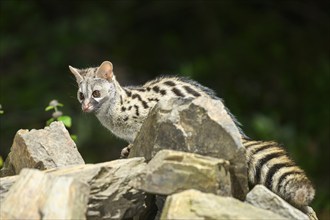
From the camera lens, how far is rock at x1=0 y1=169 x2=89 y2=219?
492cm

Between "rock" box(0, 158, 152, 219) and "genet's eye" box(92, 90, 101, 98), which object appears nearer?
"rock" box(0, 158, 152, 219)

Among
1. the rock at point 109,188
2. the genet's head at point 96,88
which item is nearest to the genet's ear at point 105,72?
the genet's head at point 96,88

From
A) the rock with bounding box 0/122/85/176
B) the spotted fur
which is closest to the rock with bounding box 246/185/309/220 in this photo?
the spotted fur

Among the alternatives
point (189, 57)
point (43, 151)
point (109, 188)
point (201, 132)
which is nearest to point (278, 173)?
point (201, 132)

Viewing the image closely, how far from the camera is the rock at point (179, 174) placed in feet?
16.9

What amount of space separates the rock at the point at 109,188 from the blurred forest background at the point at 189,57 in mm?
6877

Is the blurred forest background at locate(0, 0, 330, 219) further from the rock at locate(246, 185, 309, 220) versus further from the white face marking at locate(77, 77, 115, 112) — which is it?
the rock at locate(246, 185, 309, 220)

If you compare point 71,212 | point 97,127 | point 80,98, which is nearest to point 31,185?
point 71,212

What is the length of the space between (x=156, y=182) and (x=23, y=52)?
1007 centimetres

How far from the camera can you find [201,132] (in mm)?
5500

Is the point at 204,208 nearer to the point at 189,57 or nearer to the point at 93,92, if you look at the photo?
the point at 93,92

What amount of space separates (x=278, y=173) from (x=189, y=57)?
9.27 meters

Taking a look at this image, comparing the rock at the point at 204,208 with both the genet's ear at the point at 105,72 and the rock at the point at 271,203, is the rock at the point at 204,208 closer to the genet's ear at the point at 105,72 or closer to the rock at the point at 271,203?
the rock at the point at 271,203

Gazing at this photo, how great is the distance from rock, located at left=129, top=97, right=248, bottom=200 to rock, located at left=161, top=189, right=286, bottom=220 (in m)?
0.39
